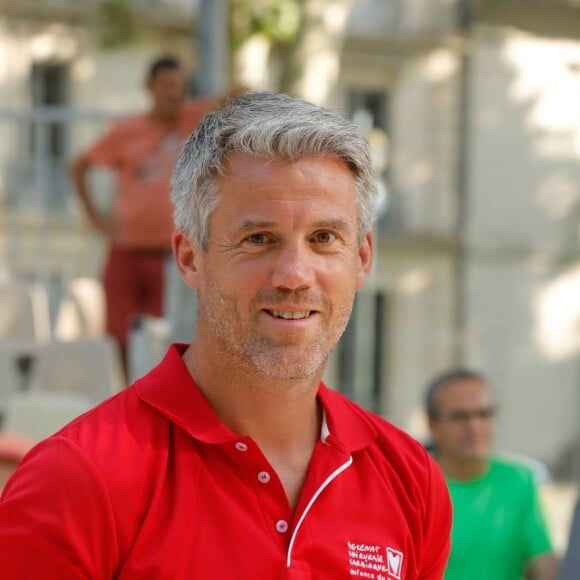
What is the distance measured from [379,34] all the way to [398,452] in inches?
930

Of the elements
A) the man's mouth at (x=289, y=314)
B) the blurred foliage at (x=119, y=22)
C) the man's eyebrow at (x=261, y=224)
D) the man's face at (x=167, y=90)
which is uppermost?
the blurred foliage at (x=119, y=22)

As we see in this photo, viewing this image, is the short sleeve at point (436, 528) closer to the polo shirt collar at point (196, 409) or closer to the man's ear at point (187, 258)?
the polo shirt collar at point (196, 409)

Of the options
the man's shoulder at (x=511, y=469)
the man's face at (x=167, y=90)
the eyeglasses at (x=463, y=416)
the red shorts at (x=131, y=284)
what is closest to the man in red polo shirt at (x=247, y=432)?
the man's shoulder at (x=511, y=469)

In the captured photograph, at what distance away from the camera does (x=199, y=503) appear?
2203 millimetres

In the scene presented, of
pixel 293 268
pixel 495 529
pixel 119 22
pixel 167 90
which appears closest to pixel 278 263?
pixel 293 268

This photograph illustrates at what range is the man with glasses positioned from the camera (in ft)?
15.3

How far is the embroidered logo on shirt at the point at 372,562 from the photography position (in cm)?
227

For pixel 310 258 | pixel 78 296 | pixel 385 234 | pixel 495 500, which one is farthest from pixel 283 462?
pixel 385 234

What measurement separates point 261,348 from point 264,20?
12035 millimetres

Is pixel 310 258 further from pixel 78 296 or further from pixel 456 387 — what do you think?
pixel 78 296

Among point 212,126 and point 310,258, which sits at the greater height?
point 212,126

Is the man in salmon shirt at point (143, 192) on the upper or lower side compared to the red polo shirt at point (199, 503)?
upper

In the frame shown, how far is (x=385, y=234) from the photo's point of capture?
84.0 ft

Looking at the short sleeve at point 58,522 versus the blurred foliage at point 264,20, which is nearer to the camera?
the short sleeve at point 58,522
